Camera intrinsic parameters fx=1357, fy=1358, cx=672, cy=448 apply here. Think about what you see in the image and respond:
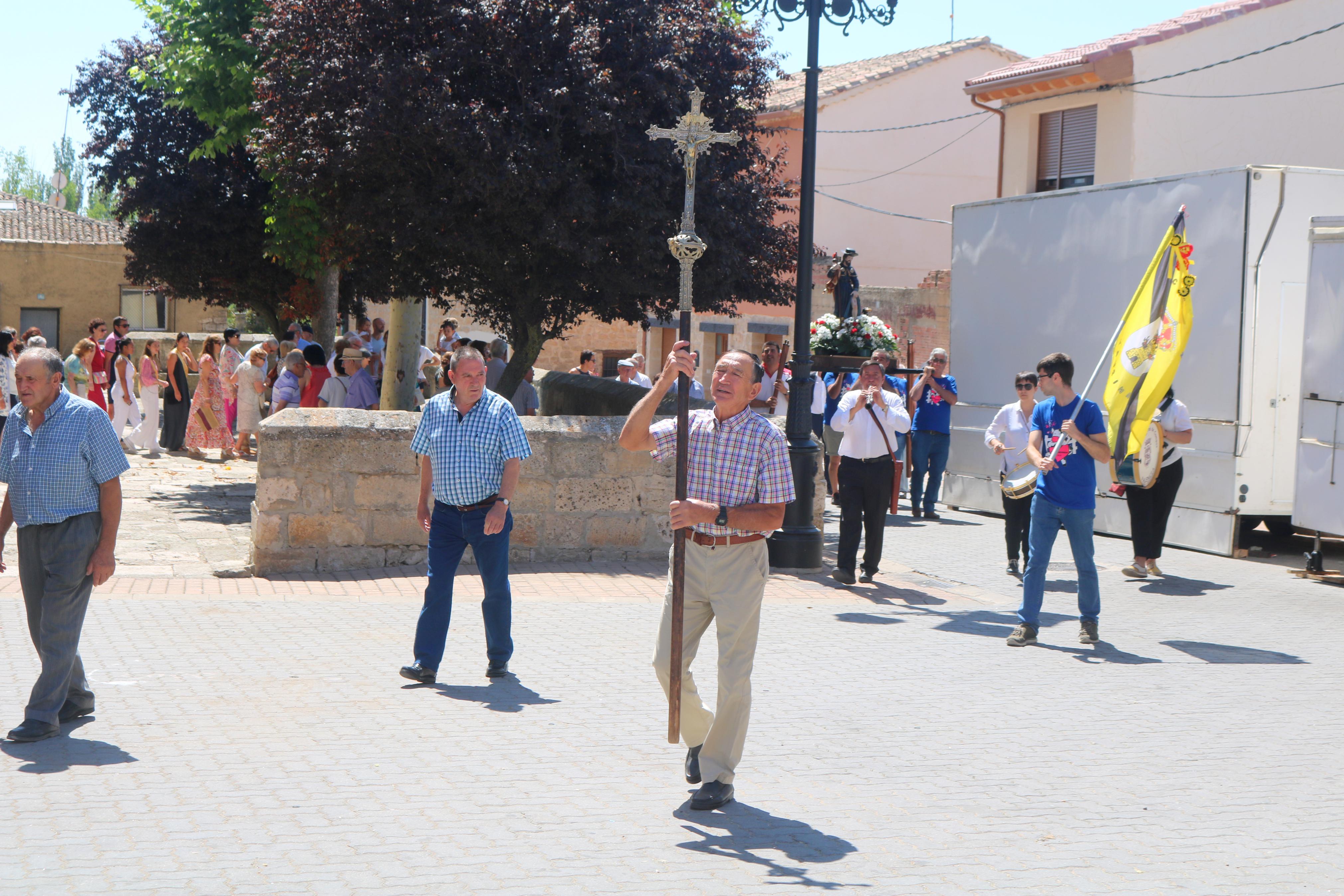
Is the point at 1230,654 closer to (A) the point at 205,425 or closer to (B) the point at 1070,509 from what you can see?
(B) the point at 1070,509

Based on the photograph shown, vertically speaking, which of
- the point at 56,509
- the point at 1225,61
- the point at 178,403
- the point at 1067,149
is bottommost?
the point at 56,509

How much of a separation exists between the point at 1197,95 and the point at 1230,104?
513mm

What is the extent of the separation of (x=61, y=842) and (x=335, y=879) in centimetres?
103

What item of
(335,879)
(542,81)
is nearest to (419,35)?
(542,81)

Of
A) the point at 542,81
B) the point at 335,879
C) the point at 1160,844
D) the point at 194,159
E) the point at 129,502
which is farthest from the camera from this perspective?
the point at 194,159

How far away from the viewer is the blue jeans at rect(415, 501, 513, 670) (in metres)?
7.27

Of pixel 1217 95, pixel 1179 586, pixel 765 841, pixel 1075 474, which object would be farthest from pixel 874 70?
pixel 765 841

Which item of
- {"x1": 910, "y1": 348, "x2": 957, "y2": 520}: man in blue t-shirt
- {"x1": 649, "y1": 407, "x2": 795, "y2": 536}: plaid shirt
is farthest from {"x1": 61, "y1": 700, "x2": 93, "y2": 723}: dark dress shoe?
{"x1": 910, "y1": 348, "x2": 957, "y2": 520}: man in blue t-shirt

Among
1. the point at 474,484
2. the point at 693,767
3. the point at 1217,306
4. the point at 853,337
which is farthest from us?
the point at 853,337

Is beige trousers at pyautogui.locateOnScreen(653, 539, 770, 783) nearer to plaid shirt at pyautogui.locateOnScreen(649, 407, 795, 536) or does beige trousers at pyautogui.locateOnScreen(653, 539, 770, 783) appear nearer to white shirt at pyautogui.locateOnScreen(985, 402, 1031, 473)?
plaid shirt at pyautogui.locateOnScreen(649, 407, 795, 536)

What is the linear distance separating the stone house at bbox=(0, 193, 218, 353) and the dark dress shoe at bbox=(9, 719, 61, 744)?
42.7 m

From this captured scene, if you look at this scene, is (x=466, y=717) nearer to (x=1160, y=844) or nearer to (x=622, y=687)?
(x=622, y=687)

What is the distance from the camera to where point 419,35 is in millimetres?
12906

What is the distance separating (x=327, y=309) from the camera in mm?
21062
